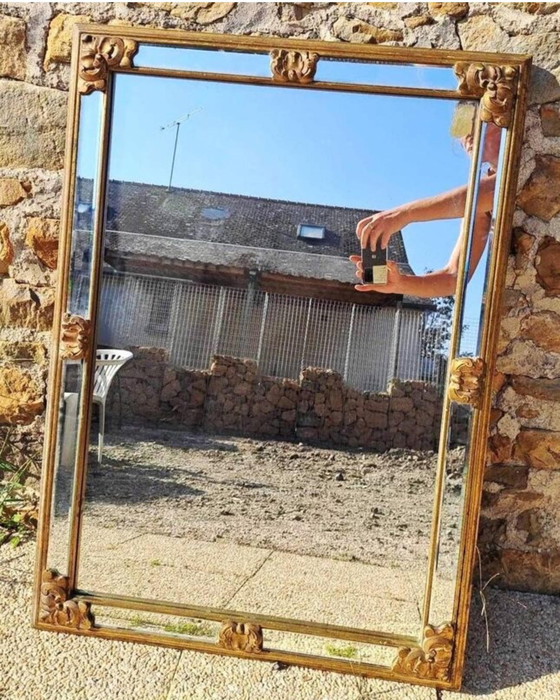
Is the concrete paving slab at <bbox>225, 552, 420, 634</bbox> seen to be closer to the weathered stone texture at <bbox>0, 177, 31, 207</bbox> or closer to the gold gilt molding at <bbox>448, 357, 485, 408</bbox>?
the gold gilt molding at <bbox>448, 357, 485, 408</bbox>

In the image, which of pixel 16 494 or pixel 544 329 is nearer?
pixel 544 329

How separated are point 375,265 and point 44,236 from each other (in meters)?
1.31

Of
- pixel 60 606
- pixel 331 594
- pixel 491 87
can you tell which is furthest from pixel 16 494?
pixel 491 87

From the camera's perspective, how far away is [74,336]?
207cm

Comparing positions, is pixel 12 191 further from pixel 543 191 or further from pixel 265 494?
pixel 543 191

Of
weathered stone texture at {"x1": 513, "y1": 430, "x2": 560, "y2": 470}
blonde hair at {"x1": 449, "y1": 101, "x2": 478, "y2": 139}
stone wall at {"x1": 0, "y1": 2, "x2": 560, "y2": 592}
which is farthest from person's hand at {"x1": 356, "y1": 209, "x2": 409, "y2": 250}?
weathered stone texture at {"x1": 513, "y1": 430, "x2": 560, "y2": 470}

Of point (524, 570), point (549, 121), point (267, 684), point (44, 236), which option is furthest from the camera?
point (44, 236)

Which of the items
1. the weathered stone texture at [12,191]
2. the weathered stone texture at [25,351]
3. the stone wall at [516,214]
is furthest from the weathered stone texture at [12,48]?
the weathered stone texture at [25,351]

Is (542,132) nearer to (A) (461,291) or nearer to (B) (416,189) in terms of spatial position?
(B) (416,189)

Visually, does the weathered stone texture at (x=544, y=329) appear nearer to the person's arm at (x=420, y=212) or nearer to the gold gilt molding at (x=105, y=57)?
the person's arm at (x=420, y=212)

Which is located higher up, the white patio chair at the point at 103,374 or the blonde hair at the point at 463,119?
the blonde hair at the point at 463,119

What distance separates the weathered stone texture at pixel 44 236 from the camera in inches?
101

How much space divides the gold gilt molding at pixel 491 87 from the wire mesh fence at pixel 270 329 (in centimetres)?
60

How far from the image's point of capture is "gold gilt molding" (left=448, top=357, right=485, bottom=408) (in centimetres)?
195
